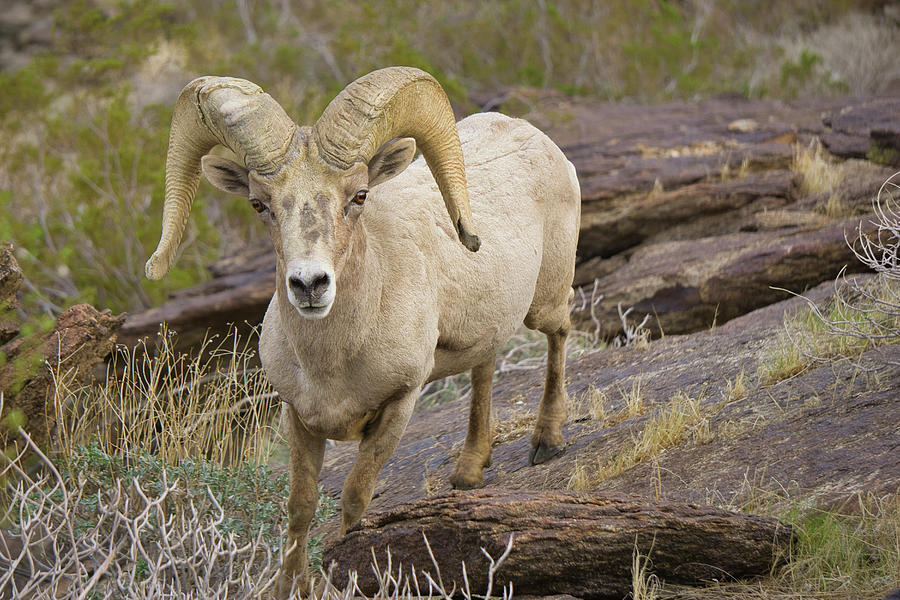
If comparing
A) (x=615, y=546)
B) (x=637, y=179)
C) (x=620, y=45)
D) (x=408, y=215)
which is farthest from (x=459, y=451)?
(x=620, y=45)

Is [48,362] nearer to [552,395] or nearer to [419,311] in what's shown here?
[419,311]

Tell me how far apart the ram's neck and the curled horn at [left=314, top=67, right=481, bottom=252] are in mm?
431

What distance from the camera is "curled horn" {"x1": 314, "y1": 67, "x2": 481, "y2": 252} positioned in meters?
4.33

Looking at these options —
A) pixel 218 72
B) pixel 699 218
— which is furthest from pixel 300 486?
pixel 218 72

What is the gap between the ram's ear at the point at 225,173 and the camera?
4.57 meters

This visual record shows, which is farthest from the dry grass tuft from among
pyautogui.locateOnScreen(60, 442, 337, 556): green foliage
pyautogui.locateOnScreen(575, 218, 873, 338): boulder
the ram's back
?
pyautogui.locateOnScreen(60, 442, 337, 556): green foliage

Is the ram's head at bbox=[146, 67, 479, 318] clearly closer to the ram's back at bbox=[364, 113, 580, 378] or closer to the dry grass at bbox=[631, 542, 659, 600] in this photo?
the ram's back at bbox=[364, 113, 580, 378]

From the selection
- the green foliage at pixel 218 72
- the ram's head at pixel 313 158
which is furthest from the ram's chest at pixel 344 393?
the green foliage at pixel 218 72

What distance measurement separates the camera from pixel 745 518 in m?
4.11

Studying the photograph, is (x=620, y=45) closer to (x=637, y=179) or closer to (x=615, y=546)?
(x=637, y=179)

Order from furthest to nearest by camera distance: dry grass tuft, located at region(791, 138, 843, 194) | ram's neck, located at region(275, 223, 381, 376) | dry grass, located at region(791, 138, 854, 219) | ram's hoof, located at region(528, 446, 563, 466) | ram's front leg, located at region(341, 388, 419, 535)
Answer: dry grass tuft, located at region(791, 138, 843, 194)
dry grass, located at region(791, 138, 854, 219)
ram's hoof, located at region(528, 446, 563, 466)
ram's front leg, located at region(341, 388, 419, 535)
ram's neck, located at region(275, 223, 381, 376)

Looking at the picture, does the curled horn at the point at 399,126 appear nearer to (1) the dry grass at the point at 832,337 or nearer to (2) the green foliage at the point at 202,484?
(2) the green foliage at the point at 202,484

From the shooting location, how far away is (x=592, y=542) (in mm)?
4059

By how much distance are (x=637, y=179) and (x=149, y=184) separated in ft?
24.1
